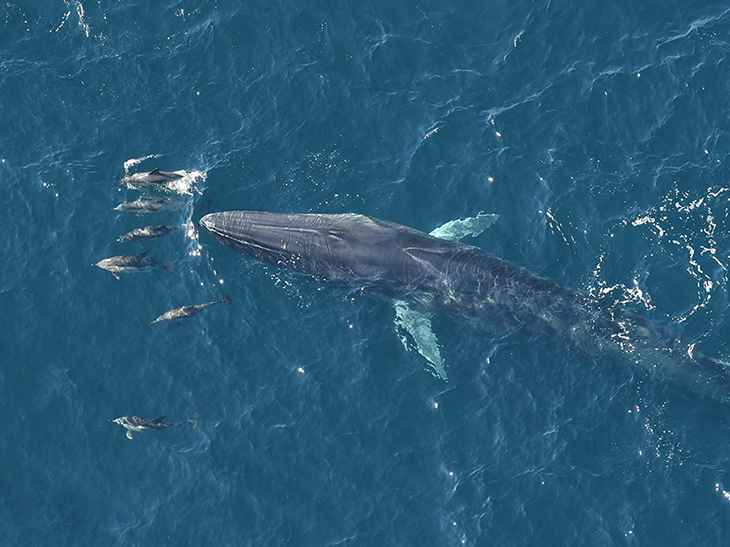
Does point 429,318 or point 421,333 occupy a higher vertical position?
point 429,318

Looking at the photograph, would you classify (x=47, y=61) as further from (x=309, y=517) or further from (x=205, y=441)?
(x=309, y=517)

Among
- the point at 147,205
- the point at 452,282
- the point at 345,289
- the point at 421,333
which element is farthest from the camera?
the point at 147,205

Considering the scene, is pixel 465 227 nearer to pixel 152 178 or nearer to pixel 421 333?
pixel 421 333

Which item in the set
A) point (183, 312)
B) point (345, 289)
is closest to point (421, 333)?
point (345, 289)

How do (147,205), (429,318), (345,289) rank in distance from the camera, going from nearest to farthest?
(429,318)
(345,289)
(147,205)

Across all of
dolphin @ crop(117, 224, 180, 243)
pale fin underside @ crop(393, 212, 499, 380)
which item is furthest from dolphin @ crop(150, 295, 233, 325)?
pale fin underside @ crop(393, 212, 499, 380)

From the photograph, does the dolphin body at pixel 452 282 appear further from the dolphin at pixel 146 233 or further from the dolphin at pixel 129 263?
the dolphin at pixel 129 263

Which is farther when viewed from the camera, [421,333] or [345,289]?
[345,289]
